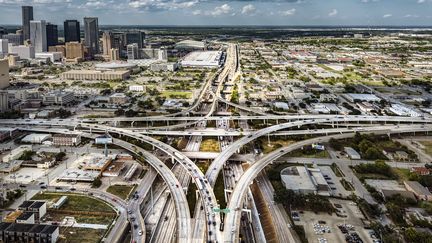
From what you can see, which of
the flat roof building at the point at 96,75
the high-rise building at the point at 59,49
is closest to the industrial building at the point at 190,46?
the high-rise building at the point at 59,49

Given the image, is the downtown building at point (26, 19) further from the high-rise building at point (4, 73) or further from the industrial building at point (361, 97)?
the industrial building at point (361, 97)

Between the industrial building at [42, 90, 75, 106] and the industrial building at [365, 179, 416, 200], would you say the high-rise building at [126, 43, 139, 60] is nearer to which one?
the industrial building at [42, 90, 75, 106]

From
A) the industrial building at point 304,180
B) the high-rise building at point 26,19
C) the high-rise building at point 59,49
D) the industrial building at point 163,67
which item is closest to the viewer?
the industrial building at point 304,180

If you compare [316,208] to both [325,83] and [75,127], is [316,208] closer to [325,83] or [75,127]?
[75,127]

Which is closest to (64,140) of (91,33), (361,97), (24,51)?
(361,97)

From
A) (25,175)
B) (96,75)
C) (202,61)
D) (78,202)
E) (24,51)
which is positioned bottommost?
(78,202)

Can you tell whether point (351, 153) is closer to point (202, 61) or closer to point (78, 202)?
point (78, 202)

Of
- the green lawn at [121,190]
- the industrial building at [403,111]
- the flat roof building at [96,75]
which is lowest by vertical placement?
the green lawn at [121,190]

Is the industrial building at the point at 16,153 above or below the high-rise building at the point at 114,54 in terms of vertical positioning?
below
